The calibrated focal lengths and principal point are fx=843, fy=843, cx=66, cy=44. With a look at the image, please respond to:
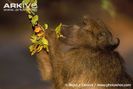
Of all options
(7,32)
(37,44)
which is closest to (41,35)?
(37,44)

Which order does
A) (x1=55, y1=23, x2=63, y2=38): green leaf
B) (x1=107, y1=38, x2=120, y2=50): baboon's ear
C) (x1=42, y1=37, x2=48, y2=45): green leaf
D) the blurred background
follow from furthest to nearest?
1. the blurred background
2. (x1=55, y1=23, x2=63, y2=38): green leaf
3. (x1=107, y1=38, x2=120, y2=50): baboon's ear
4. (x1=42, y1=37, x2=48, y2=45): green leaf

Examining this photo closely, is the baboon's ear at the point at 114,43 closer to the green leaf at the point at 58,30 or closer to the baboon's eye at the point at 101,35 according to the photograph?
the baboon's eye at the point at 101,35

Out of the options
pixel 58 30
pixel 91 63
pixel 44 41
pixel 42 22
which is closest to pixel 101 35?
pixel 91 63

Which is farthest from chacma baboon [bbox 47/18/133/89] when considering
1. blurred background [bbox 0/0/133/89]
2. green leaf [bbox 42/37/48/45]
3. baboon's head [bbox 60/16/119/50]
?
blurred background [bbox 0/0/133/89]

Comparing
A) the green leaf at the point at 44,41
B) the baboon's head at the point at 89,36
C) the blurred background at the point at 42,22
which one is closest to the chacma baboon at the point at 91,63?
the baboon's head at the point at 89,36

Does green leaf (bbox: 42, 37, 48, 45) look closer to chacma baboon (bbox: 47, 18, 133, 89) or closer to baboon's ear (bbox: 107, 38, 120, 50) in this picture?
chacma baboon (bbox: 47, 18, 133, 89)

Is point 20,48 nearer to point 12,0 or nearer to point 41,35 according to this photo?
point 12,0
